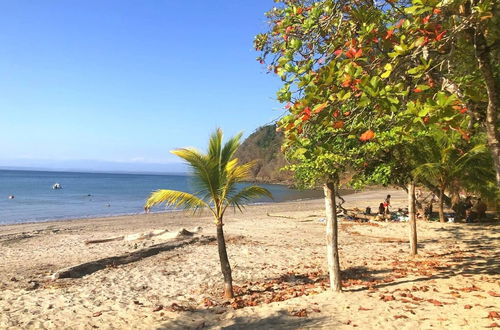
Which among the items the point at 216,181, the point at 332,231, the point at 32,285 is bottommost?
the point at 32,285

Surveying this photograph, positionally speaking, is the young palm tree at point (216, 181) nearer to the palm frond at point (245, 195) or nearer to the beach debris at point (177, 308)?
the palm frond at point (245, 195)

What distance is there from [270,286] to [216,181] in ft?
11.1

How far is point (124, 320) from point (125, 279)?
369 centimetres

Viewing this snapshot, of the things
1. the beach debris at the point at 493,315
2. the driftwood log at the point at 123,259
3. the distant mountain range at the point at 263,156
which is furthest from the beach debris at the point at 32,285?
the distant mountain range at the point at 263,156

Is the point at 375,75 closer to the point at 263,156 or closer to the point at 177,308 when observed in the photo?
the point at 177,308

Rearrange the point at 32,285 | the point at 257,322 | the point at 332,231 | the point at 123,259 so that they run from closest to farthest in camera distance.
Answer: the point at 257,322 → the point at 332,231 → the point at 32,285 → the point at 123,259

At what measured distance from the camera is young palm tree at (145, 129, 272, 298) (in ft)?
28.9

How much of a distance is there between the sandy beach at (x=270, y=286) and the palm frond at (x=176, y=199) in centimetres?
232

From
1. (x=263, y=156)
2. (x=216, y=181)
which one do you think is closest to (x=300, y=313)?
(x=216, y=181)

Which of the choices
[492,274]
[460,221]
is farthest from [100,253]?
[460,221]

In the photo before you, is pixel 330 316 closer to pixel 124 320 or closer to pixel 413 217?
pixel 124 320

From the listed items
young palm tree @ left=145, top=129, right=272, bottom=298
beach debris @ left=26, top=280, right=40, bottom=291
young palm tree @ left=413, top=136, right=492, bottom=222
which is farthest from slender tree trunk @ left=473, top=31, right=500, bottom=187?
beach debris @ left=26, top=280, right=40, bottom=291

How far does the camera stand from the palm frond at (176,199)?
28.2ft

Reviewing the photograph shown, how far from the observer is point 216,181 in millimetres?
8969
